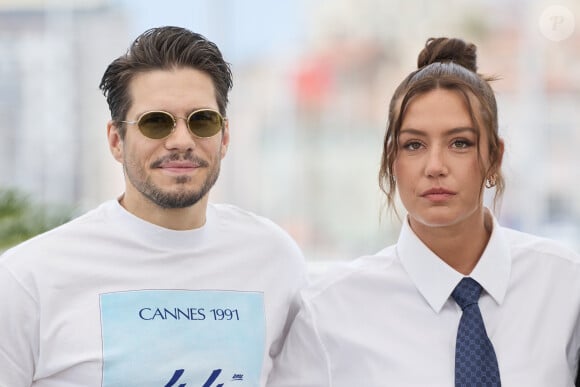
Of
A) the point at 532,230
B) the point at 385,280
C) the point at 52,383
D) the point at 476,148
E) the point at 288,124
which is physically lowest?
the point at 532,230

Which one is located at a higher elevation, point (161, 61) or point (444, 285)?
point (161, 61)

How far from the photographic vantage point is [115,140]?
2072 millimetres

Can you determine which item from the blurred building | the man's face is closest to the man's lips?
the man's face

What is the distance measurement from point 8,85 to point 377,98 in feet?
17.3

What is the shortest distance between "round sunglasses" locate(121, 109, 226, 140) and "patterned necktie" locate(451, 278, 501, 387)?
66 cm

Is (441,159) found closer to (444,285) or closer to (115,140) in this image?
(444,285)

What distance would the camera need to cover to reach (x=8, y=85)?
12.5 meters

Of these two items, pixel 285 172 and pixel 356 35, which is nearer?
pixel 356 35

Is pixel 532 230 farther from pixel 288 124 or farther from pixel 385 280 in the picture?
pixel 385 280

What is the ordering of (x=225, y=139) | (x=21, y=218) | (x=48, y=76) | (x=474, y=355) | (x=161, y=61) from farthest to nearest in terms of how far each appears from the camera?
(x=48, y=76) < (x=21, y=218) < (x=225, y=139) < (x=161, y=61) < (x=474, y=355)

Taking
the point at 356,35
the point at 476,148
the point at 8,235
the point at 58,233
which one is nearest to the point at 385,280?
the point at 476,148

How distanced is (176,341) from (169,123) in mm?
449

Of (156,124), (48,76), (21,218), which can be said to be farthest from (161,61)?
(48,76)

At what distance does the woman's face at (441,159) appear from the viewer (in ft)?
6.31
